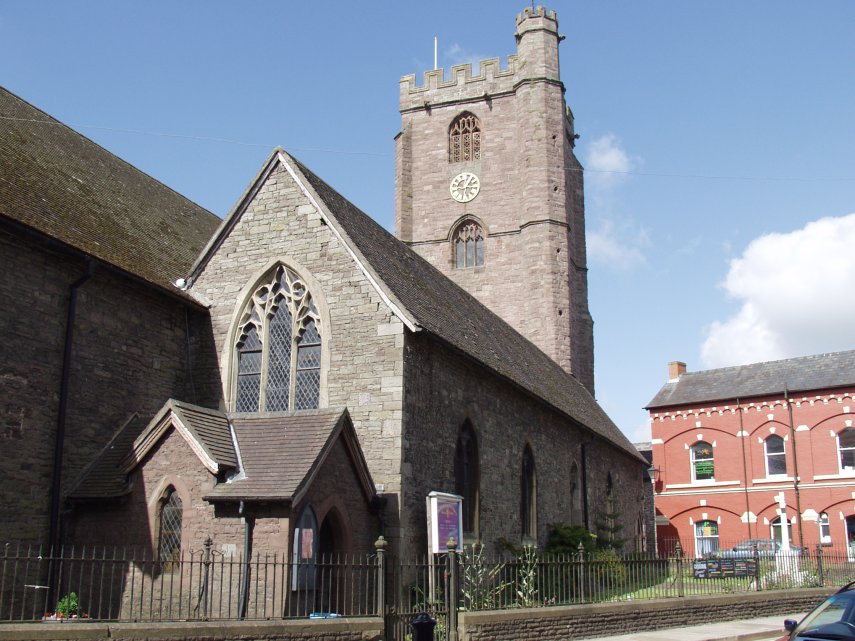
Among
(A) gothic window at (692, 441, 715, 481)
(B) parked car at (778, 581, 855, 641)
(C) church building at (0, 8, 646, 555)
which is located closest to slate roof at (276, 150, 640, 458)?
(C) church building at (0, 8, 646, 555)

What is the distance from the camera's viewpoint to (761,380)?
4203cm

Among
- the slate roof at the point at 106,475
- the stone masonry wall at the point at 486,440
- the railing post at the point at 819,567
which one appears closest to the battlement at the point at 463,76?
the stone masonry wall at the point at 486,440

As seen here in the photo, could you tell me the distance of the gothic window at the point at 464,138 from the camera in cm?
4288

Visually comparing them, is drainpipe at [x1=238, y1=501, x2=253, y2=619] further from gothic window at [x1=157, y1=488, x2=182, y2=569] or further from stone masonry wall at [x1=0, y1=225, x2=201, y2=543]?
stone masonry wall at [x1=0, y1=225, x2=201, y2=543]

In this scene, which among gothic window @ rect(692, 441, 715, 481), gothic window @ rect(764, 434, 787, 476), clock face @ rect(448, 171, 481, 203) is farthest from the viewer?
gothic window @ rect(692, 441, 715, 481)

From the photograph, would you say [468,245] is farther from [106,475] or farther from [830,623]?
[830,623]

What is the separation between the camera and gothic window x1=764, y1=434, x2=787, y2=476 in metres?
40.3

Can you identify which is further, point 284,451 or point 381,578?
point 284,451

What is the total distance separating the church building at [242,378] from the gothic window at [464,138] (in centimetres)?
1838

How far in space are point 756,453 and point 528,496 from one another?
2264 cm

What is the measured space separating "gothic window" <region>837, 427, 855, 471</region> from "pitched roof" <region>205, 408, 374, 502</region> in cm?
3015

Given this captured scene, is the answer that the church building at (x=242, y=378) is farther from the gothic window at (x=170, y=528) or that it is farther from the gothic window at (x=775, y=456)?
the gothic window at (x=775, y=456)

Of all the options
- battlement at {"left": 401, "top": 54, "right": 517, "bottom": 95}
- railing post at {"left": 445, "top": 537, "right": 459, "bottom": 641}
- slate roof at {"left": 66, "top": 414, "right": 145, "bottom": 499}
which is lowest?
railing post at {"left": 445, "top": 537, "right": 459, "bottom": 641}

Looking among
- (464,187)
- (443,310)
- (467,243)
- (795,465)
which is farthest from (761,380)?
(443,310)
